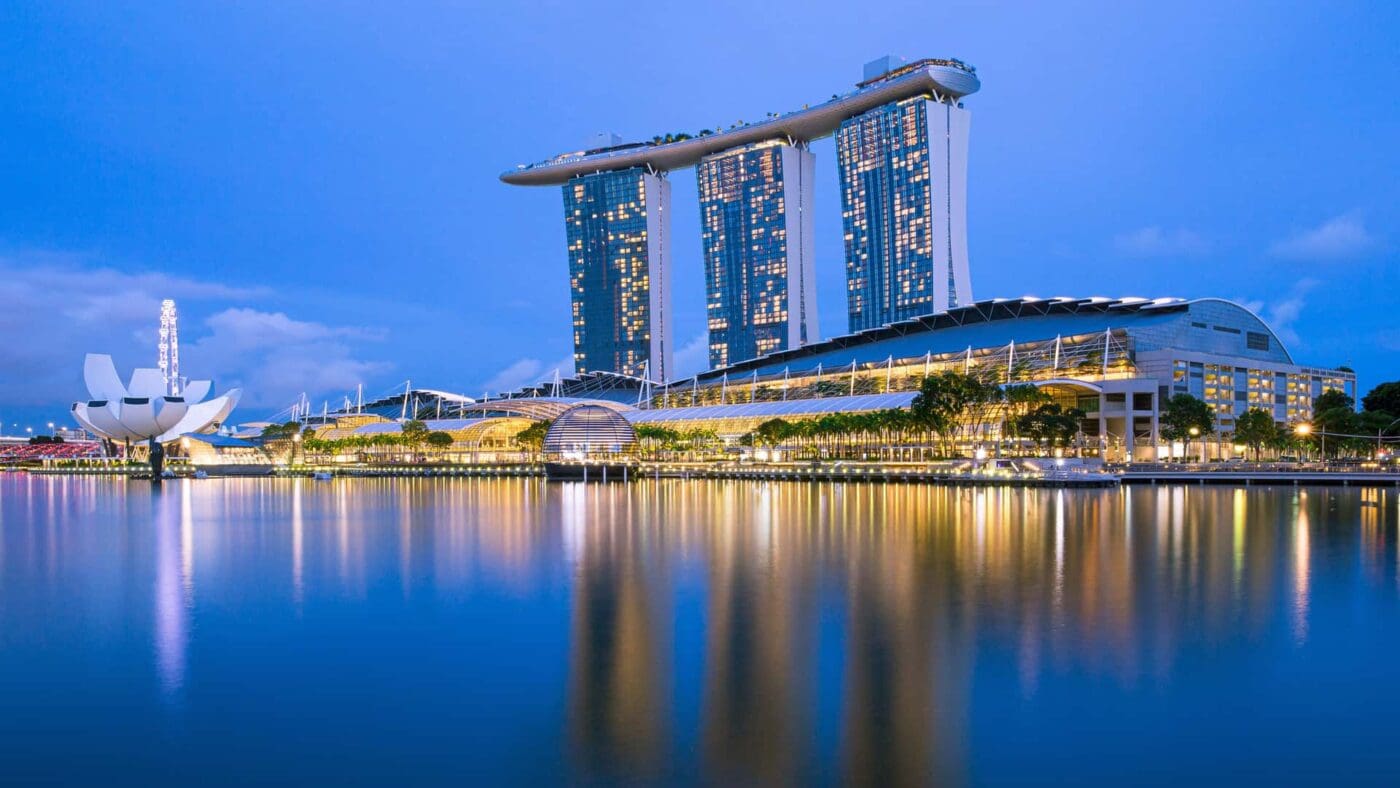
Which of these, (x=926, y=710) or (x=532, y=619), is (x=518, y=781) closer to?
(x=926, y=710)

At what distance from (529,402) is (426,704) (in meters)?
120

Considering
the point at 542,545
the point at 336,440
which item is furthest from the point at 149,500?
the point at 336,440

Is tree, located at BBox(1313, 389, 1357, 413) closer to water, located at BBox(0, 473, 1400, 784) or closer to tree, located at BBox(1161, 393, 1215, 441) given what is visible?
tree, located at BBox(1161, 393, 1215, 441)

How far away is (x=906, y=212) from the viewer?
134 meters

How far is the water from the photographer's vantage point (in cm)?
1103

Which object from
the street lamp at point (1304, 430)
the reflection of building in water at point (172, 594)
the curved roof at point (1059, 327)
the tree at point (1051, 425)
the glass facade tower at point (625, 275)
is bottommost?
the reflection of building in water at point (172, 594)

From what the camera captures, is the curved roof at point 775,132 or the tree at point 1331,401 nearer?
the tree at point 1331,401

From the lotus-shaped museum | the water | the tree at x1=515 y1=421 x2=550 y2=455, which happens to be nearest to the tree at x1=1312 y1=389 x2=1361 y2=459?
the water

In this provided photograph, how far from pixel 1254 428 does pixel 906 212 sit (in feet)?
181

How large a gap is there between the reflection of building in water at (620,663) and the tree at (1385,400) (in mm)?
90603

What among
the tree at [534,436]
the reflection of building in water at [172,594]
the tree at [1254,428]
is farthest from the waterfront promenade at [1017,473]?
the reflection of building in water at [172,594]

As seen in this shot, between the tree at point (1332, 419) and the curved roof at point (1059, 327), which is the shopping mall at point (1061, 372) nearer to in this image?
the curved roof at point (1059, 327)

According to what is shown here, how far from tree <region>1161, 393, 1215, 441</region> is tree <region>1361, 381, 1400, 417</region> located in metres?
16.8

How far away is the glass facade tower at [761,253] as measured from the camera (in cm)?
15400
